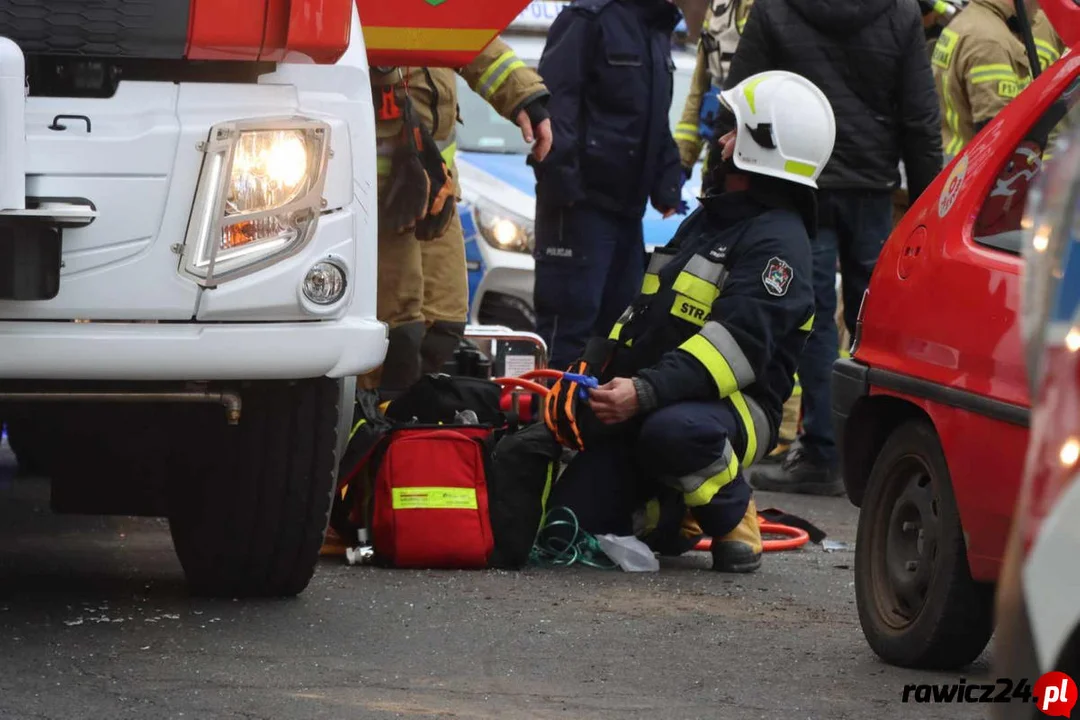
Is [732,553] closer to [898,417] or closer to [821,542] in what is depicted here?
[821,542]

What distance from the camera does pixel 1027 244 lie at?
207 centimetres

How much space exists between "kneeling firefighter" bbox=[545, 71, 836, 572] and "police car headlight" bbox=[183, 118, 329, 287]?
1608 mm

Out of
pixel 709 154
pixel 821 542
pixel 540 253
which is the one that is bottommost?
pixel 821 542

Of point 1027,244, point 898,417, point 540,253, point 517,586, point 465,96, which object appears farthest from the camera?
point 465,96

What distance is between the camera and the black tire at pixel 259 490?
431 centimetres

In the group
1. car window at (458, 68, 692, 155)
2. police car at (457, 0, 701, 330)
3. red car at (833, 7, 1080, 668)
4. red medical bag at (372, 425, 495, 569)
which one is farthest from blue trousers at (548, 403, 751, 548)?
car window at (458, 68, 692, 155)

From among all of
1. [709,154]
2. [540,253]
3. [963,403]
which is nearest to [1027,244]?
[963,403]

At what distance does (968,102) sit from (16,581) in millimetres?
4848

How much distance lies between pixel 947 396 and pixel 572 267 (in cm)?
397

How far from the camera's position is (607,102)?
25.5ft

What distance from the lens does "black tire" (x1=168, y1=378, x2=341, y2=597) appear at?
4312 mm

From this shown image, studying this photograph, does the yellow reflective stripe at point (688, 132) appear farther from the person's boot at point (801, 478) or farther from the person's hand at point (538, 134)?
the person's hand at point (538, 134)

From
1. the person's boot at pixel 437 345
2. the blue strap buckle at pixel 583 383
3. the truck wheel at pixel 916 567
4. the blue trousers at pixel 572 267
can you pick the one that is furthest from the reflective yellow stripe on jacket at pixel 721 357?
the blue trousers at pixel 572 267

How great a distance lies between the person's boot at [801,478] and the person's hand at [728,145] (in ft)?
6.49
